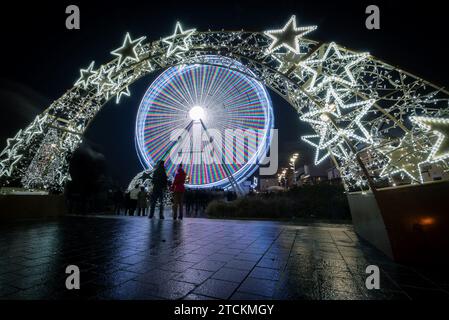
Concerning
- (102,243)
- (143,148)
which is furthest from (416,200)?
(143,148)

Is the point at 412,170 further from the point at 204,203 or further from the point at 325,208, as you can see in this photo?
the point at 204,203

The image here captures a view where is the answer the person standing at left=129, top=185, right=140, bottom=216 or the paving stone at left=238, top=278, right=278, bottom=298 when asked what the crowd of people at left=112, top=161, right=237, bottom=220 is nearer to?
the person standing at left=129, top=185, right=140, bottom=216

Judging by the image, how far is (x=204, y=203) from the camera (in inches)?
672

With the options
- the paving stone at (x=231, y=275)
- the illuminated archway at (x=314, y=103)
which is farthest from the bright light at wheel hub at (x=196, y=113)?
the paving stone at (x=231, y=275)

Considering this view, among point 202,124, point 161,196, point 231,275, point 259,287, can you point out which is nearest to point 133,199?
point 161,196

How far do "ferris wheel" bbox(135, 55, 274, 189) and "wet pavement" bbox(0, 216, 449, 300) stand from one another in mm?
14650

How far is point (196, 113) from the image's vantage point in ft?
64.2

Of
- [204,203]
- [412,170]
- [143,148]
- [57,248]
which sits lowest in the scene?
[204,203]

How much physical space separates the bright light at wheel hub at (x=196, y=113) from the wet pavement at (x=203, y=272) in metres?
16.8

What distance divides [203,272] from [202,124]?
18.0 metres

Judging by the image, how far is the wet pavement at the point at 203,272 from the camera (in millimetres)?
1724

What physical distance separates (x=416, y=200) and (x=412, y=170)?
1.84 ft

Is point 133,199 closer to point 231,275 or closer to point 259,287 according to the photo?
point 231,275

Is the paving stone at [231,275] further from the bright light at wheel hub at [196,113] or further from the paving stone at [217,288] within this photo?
the bright light at wheel hub at [196,113]
